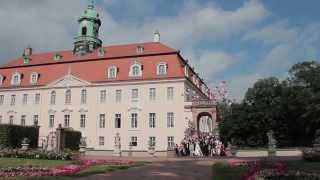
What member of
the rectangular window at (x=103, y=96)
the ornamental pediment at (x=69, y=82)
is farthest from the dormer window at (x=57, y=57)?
the rectangular window at (x=103, y=96)

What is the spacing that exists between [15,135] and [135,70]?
2034 centimetres

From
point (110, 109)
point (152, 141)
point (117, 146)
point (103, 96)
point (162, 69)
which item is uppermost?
point (162, 69)

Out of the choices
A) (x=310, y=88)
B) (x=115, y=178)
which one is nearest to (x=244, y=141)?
(x=310, y=88)

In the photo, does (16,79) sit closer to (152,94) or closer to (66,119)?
(66,119)

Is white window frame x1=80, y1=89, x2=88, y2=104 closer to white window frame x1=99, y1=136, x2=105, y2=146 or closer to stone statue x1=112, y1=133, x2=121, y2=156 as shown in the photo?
white window frame x1=99, y1=136, x2=105, y2=146

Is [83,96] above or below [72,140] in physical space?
above

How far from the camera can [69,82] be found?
2307 inches

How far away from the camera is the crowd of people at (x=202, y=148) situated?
39906mm

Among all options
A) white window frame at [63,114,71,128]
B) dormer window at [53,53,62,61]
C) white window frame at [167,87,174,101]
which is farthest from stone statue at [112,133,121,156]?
dormer window at [53,53,62,61]

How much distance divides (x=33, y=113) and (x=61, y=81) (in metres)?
5.96

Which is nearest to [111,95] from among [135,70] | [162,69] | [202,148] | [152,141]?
[135,70]

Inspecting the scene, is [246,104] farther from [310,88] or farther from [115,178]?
[115,178]

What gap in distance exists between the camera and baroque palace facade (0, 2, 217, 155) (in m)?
53.2

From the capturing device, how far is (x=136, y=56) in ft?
184
